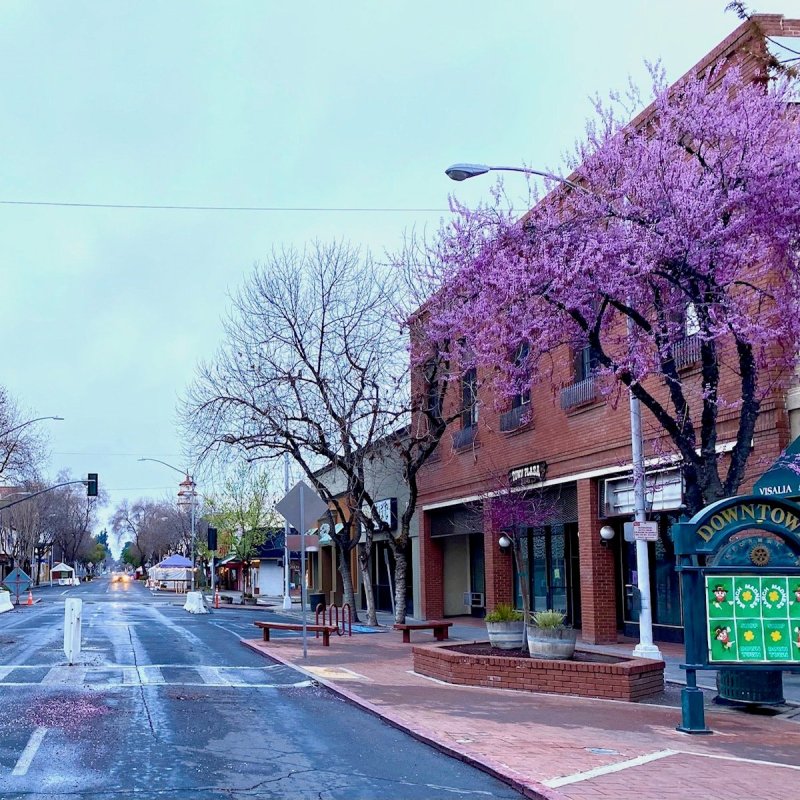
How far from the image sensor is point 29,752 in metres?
9.02

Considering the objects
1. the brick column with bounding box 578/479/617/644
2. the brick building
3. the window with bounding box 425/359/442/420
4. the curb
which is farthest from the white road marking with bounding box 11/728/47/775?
the window with bounding box 425/359/442/420

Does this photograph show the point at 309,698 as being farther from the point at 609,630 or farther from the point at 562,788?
the point at 609,630

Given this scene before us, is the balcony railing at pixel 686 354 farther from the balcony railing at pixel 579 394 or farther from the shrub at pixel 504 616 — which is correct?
the shrub at pixel 504 616

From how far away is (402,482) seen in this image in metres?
35.2

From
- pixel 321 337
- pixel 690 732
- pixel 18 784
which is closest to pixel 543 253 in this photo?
pixel 690 732

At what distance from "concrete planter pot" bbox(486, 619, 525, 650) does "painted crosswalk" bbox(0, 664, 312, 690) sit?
3.28m

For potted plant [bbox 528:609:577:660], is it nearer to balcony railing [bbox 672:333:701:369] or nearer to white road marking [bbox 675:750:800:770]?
white road marking [bbox 675:750:800:770]

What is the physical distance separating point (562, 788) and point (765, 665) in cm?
439

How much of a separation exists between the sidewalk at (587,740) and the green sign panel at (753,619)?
0.84 metres

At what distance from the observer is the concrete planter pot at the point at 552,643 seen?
1421 centimetres

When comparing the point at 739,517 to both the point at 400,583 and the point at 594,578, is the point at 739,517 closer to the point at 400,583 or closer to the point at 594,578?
the point at 594,578

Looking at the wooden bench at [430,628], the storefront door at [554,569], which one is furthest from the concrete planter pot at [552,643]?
the storefront door at [554,569]

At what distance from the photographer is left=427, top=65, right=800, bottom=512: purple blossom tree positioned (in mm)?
12625

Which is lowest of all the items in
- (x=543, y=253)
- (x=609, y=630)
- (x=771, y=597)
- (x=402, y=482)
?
(x=609, y=630)
